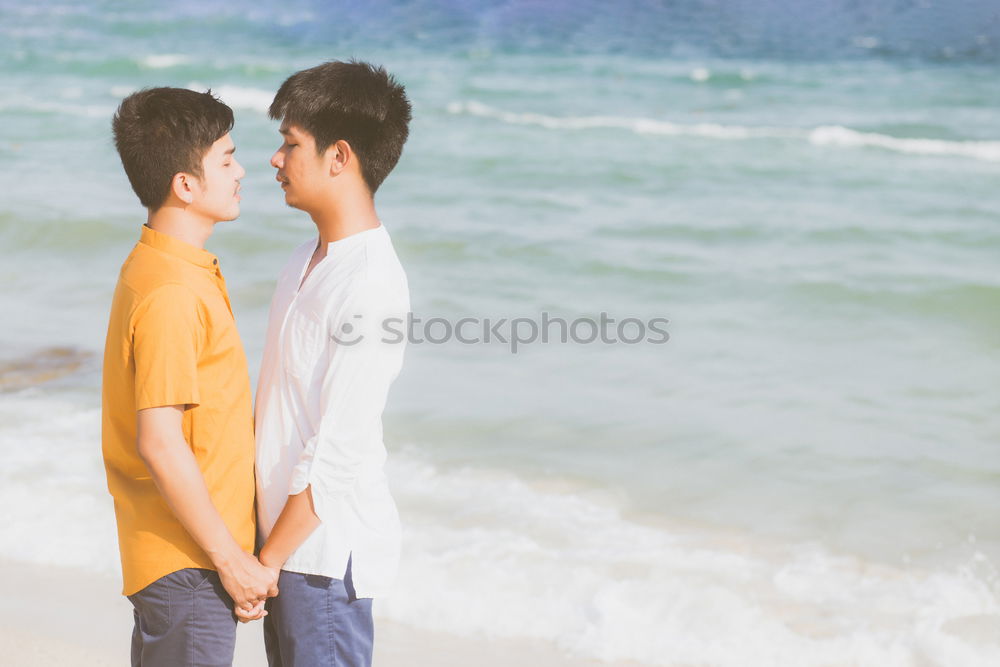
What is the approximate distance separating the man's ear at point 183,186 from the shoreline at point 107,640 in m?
1.75

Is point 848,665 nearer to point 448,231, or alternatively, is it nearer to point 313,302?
point 313,302

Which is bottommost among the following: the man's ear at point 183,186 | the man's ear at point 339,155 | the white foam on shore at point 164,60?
the man's ear at point 183,186

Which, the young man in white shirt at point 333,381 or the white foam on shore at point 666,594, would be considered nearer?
the young man in white shirt at point 333,381

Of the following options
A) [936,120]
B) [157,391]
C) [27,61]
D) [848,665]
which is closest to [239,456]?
[157,391]

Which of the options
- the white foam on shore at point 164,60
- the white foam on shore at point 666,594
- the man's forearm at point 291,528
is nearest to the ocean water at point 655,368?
the white foam on shore at point 666,594

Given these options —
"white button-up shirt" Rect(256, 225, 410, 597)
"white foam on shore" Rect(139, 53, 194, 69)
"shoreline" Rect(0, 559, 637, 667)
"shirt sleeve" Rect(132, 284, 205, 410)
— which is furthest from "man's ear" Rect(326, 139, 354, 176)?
"white foam on shore" Rect(139, 53, 194, 69)

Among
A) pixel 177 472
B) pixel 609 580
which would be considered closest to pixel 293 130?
pixel 177 472

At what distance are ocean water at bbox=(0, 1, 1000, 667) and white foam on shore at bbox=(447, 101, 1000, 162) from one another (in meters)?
0.08

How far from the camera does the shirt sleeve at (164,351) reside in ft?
6.50

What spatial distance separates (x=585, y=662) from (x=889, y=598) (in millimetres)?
1237

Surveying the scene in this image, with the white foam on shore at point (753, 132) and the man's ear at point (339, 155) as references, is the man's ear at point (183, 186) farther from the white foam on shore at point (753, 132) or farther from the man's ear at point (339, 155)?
the white foam on shore at point (753, 132)

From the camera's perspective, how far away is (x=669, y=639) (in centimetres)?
355

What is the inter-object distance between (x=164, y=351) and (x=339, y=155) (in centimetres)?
49

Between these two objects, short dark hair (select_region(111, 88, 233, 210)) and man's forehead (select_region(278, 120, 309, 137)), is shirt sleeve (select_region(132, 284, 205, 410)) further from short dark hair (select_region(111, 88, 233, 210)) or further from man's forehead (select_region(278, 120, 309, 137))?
man's forehead (select_region(278, 120, 309, 137))
